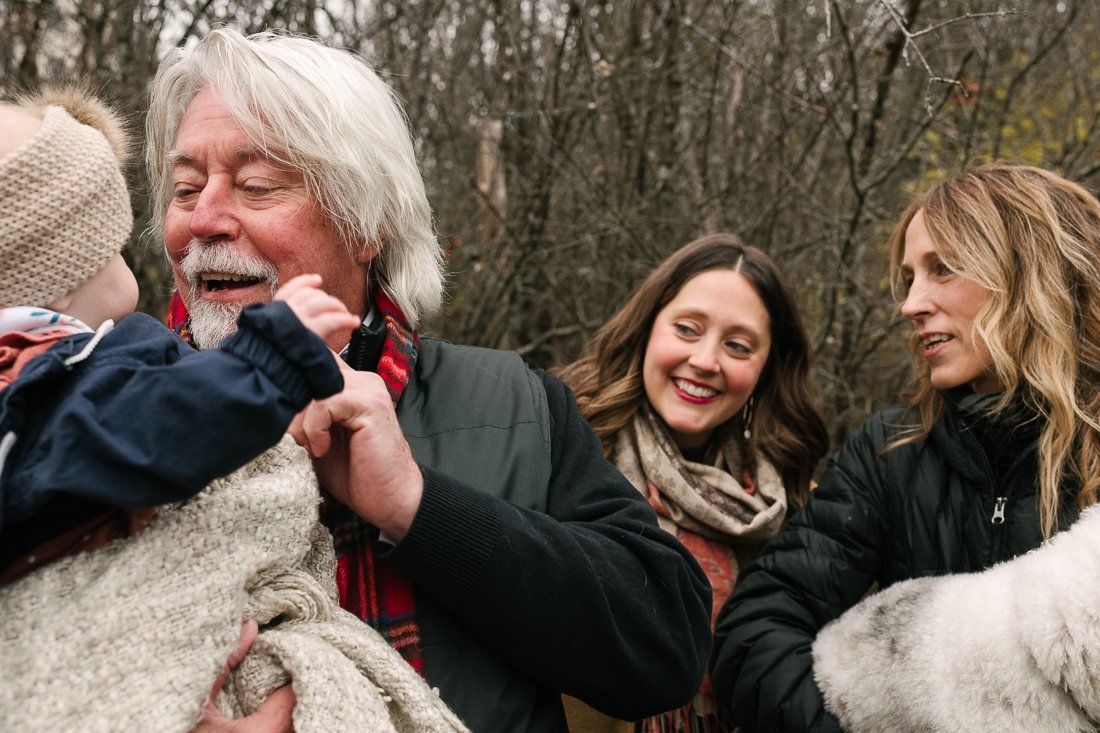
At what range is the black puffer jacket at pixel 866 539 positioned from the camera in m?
2.24

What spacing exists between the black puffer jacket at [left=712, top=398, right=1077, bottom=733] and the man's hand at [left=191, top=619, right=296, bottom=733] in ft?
4.28

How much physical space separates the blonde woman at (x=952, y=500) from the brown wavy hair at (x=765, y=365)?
1.62 ft

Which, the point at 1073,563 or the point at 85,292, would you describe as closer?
the point at 85,292

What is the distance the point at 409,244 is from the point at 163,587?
101 centimetres

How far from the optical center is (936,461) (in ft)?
8.00

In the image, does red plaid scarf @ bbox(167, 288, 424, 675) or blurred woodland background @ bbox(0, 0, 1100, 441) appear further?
blurred woodland background @ bbox(0, 0, 1100, 441)

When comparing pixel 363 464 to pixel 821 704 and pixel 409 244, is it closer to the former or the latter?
pixel 409 244

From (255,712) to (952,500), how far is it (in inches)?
69.8

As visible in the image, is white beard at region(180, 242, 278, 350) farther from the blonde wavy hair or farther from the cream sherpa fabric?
the blonde wavy hair

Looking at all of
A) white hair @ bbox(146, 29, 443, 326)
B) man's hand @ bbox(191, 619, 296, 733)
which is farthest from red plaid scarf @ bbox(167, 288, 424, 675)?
white hair @ bbox(146, 29, 443, 326)

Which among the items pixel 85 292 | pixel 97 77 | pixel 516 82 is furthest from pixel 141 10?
pixel 85 292

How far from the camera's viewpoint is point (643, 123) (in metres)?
4.73

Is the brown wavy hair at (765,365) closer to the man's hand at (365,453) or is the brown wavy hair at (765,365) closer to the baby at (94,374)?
the man's hand at (365,453)

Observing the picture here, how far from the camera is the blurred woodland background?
429 cm
